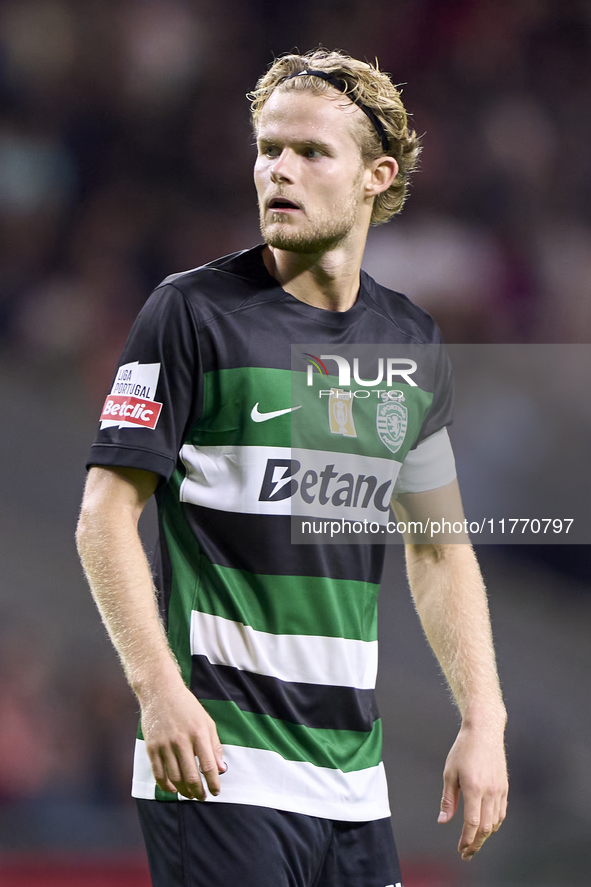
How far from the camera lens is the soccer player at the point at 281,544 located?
1.49 meters

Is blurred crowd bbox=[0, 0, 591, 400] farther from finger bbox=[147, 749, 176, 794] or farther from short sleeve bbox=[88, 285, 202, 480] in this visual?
finger bbox=[147, 749, 176, 794]

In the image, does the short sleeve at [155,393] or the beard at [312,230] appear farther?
the beard at [312,230]

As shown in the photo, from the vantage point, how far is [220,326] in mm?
1673

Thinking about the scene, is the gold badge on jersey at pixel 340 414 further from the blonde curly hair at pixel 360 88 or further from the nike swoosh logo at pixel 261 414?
the blonde curly hair at pixel 360 88

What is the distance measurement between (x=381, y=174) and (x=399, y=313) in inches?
11.5

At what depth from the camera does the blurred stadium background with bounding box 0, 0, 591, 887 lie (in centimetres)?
362

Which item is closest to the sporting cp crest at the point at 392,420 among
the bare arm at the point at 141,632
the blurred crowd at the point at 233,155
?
the bare arm at the point at 141,632

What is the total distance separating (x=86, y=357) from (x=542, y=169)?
215 cm

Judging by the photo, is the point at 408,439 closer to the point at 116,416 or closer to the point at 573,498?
the point at 116,416

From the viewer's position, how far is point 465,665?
1.78 m

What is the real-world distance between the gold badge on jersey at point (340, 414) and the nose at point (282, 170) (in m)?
0.40

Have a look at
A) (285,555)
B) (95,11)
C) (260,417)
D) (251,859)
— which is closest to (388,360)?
(260,417)

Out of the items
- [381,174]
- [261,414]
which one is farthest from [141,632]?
[381,174]

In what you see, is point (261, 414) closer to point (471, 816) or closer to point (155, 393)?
point (155, 393)
